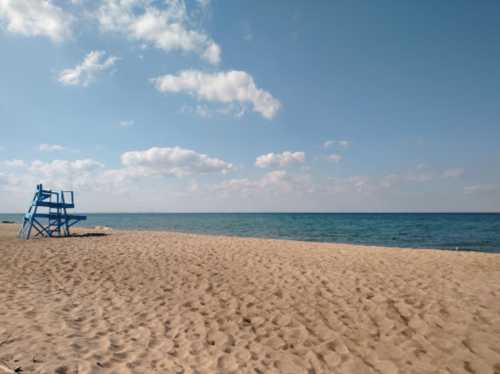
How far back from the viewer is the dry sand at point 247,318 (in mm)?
3816

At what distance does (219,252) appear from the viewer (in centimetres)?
1193

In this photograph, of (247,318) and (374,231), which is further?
(374,231)

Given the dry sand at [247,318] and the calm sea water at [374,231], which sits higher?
the dry sand at [247,318]

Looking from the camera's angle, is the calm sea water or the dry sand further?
the calm sea water

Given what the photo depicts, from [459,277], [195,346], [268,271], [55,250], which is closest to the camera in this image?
[195,346]

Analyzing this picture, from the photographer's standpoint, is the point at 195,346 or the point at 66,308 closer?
the point at 195,346

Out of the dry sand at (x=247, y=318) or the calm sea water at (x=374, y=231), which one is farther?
the calm sea water at (x=374, y=231)

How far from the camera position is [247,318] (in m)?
5.25

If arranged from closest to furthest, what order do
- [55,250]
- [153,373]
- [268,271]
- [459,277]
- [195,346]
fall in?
[153,373] → [195,346] → [459,277] → [268,271] → [55,250]

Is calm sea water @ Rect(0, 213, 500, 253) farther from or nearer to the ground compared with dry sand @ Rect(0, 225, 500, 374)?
nearer to the ground

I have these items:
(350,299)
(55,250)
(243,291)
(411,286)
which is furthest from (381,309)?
(55,250)

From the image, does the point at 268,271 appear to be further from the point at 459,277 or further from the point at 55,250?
the point at 55,250

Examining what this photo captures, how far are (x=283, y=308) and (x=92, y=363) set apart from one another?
11.7ft

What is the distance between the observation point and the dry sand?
3816mm
